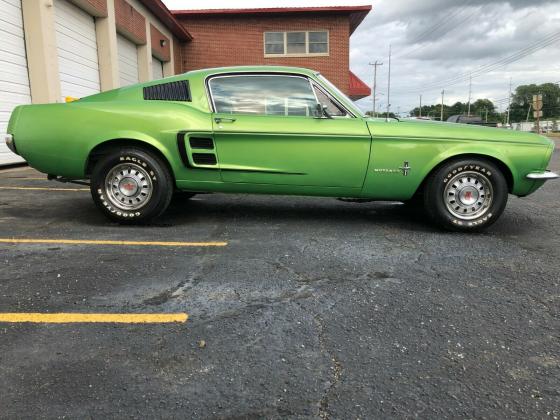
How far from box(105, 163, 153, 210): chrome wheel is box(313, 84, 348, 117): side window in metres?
1.85

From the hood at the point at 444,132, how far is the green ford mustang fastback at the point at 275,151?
12mm

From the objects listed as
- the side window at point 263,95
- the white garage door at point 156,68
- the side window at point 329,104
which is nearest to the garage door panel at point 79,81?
the white garage door at point 156,68

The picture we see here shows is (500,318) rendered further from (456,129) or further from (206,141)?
(206,141)

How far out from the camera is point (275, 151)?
4273 millimetres

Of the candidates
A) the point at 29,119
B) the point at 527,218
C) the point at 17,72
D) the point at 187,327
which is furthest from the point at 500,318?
the point at 17,72

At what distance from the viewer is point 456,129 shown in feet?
14.1

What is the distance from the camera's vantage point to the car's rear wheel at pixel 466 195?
4238 millimetres

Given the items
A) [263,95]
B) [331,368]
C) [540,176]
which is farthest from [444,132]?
[331,368]

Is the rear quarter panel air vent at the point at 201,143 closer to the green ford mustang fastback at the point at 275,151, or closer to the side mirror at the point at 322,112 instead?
the green ford mustang fastback at the point at 275,151

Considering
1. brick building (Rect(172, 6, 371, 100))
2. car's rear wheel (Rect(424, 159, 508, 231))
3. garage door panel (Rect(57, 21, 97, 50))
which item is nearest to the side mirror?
car's rear wheel (Rect(424, 159, 508, 231))

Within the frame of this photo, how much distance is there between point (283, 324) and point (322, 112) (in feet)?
8.24

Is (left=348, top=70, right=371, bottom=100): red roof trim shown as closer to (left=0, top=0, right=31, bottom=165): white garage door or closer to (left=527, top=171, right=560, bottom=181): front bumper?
(left=0, top=0, right=31, bottom=165): white garage door

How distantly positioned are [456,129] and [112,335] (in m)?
3.58

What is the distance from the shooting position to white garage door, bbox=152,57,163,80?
56.5 feet
